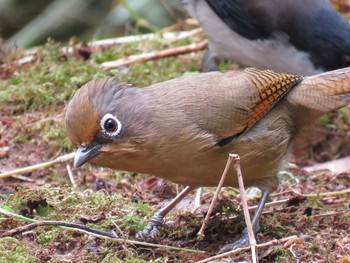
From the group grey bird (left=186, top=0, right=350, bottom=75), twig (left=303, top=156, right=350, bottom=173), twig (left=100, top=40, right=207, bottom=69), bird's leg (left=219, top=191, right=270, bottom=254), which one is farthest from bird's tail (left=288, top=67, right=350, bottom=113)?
twig (left=100, top=40, right=207, bottom=69)

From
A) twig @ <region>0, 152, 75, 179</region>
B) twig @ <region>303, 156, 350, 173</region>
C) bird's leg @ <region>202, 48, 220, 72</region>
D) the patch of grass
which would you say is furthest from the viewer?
bird's leg @ <region>202, 48, 220, 72</region>

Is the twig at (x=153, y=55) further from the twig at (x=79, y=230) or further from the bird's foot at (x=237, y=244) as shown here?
the bird's foot at (x=237, y=244)

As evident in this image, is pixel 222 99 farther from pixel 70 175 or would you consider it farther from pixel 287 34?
pixel 287 34

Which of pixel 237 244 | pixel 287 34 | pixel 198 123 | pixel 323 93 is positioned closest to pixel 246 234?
pixel 237 244

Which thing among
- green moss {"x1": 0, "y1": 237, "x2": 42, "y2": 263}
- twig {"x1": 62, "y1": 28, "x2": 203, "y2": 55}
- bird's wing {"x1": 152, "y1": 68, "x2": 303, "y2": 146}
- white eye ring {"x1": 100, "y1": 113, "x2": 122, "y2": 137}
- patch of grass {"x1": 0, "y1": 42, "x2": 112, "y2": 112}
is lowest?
twig {"x1": 62, "y1": 28, "x2": 203, "y2": 55}

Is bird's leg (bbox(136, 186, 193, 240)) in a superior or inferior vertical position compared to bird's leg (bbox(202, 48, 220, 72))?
superior

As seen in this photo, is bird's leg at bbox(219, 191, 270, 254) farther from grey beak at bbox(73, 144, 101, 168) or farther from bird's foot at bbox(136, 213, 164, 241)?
grey beak at bbox(73, 144, 101, 168)

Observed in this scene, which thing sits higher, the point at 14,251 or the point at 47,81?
the point at 14,251

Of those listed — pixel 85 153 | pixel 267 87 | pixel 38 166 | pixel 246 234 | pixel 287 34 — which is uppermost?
pixel 85 153
